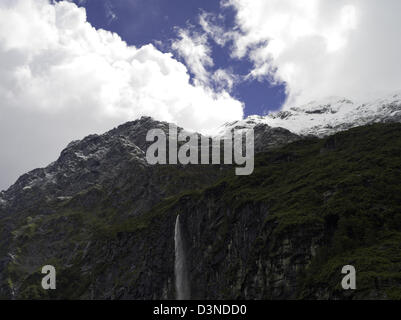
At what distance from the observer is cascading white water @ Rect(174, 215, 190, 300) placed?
5581 inches

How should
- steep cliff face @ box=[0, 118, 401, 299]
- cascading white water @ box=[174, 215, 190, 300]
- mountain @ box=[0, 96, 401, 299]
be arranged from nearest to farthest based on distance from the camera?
mountain @ box=[0, 96, 401, 299]
steep cliff face @ box=[0, 118, 401, 299]
cascading white water @ box=[174, 215, 190, 300]

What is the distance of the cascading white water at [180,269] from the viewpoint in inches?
5581

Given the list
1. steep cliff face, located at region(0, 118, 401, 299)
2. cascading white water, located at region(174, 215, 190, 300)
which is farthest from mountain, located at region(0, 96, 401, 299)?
cascading white water, located at region(174, 215, 190, 300)

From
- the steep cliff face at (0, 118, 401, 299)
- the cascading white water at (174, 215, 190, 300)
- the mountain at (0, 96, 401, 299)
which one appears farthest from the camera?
the cascading white water at (174, 215, 190, 300)

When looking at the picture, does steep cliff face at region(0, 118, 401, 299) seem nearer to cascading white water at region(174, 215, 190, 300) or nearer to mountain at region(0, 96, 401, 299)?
mountain at region(0, 96, 401, 299)

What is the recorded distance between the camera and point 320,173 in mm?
135500

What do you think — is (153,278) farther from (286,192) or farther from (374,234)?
(374,234)

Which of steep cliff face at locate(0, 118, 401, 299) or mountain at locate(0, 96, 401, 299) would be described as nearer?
mountain at locate(0, 96, 401, 299)

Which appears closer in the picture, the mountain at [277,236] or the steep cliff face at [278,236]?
the mountain at [277,236]

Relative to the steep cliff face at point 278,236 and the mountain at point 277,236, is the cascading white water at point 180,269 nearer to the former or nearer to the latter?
the mountain at point 277,236

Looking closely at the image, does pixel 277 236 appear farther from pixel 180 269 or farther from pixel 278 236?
pixel 180 269

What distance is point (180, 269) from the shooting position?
14962 centimetres

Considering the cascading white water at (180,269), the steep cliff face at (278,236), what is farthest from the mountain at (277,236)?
the cascading white water at (180,269)
